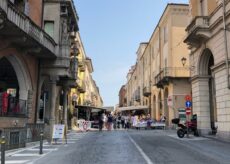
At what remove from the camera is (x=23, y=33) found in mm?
16875

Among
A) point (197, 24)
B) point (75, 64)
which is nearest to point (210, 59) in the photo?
point (197, 24)

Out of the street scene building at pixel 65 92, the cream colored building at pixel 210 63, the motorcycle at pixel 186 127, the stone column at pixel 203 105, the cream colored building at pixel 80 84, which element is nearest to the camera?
the street scene building at pixel 65 92

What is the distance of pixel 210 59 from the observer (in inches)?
1035

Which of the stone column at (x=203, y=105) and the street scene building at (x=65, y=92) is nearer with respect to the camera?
the street scene building at (x=65, y=92)

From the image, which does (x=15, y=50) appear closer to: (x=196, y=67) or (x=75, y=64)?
(x=75, y=64)

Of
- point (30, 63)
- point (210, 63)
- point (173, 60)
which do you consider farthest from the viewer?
point (173, 60)

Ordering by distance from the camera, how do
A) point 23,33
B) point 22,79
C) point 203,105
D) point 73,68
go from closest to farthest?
point 23,33
point 22,79
point 203,105
point 73,68

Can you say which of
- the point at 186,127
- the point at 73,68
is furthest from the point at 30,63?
the point at 186,127

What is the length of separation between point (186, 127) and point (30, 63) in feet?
36.7

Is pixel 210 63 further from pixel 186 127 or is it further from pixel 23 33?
pixel 23 33

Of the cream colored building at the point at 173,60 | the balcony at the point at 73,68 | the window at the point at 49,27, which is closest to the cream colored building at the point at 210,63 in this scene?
the balcony at the point at 73,68

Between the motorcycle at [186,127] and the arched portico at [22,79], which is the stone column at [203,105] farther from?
the arched portico at [22,79]

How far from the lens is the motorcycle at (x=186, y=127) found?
22656mm

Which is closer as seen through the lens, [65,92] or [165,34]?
[65,92]
